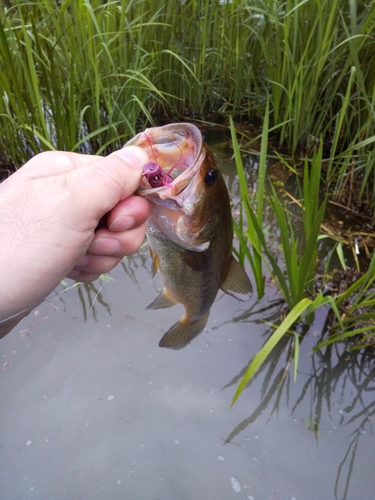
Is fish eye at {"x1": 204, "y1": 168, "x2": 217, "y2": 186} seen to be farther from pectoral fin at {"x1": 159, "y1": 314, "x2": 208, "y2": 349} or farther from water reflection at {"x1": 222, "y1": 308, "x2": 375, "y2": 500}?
water reflection at {"x1": 222, "y1": 308, "x2": 375, "y2": 500}

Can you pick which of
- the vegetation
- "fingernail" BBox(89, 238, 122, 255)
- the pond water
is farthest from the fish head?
the pond water

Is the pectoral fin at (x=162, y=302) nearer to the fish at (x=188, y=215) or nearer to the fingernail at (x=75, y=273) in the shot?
the fish at (x=188, y=215)

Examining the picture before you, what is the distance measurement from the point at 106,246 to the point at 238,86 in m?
2.30

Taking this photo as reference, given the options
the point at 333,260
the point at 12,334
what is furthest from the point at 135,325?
the point at 333,260

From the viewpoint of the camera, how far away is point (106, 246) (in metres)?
1.13

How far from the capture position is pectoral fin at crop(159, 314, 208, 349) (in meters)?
1.47

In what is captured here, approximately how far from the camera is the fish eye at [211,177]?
3.16 feet

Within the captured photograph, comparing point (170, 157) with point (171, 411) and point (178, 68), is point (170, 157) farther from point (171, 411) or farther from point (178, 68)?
point (178, 68)

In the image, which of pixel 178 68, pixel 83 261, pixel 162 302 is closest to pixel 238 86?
pixel 178 68

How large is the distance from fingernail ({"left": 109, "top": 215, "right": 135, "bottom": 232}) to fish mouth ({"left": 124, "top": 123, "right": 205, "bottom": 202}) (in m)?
0.07

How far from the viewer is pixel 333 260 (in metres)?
2.21

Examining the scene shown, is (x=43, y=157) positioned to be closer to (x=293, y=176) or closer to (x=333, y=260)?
(x=333, y=260)

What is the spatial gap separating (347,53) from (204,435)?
7.72 feet

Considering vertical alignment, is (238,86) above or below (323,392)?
above
